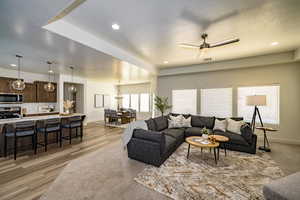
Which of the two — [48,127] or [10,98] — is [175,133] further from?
[10,98]

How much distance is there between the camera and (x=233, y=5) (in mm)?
2021

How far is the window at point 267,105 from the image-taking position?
4.57 m

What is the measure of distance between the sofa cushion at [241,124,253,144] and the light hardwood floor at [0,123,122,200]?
179 inches

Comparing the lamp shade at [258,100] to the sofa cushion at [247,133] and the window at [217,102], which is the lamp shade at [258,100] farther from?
the window at [217,102]

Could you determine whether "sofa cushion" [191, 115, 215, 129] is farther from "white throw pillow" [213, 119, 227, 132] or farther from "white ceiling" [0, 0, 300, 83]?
"white ceiling" [0, 0, 300, 83]

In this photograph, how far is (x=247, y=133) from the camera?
11.6 feet

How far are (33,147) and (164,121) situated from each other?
14.1 ft

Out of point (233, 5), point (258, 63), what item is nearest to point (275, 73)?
point (258, 63)

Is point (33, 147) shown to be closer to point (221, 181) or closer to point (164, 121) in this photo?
point (164, 121)

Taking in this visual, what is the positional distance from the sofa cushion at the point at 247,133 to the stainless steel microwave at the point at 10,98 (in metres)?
8.62

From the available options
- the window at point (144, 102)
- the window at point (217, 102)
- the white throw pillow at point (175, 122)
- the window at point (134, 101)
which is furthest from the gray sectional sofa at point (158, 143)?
the window at point (134, 101)

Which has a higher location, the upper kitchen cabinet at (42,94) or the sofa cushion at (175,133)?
the upper kitchen cabinet at (42,94)

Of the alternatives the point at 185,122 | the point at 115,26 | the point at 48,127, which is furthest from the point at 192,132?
the point at 48,127

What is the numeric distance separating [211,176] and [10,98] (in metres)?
7.58
